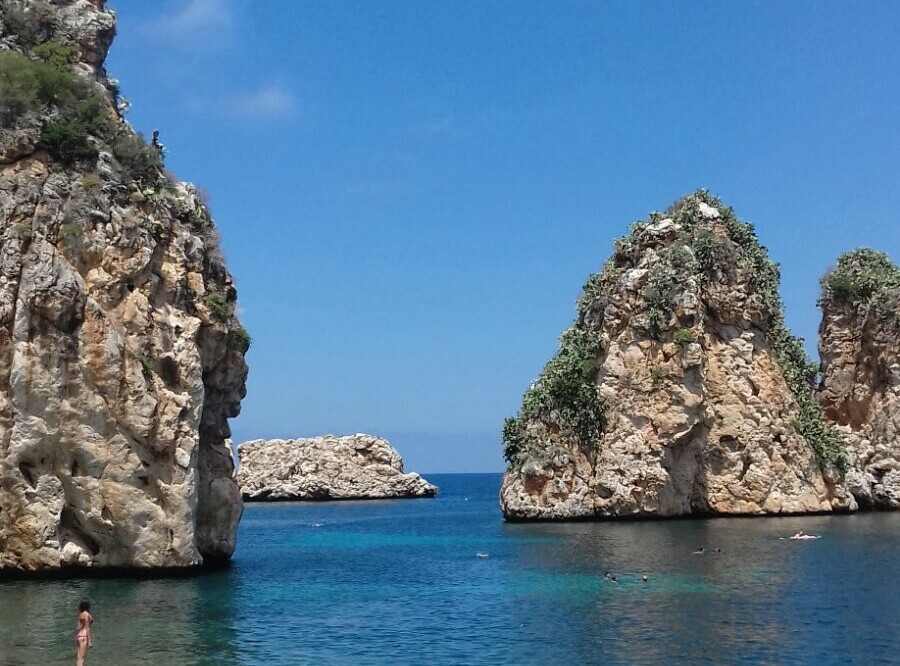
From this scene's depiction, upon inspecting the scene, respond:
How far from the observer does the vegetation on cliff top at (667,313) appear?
65875 millimetres

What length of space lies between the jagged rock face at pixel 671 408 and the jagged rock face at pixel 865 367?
7.10 metres

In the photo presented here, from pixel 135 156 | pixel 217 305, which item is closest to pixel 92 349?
pixel 217 305

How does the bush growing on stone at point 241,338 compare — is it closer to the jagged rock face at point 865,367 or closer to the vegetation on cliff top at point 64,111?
the vegetation on cliff top at point 64,111

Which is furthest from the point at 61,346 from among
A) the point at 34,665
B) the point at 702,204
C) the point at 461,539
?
the point at 702,204

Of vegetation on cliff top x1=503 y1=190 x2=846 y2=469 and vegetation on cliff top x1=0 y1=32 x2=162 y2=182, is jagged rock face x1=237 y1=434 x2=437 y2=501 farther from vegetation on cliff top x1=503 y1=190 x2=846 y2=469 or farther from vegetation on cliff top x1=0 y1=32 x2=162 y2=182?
vegetation on cliff top x1=0 y1=32 x2=162 y2=182

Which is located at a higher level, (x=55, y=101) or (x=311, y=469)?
(x=55, y=101)

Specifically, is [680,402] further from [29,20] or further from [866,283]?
[29,20]

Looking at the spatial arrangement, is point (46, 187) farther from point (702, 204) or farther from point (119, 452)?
point (702, 204)

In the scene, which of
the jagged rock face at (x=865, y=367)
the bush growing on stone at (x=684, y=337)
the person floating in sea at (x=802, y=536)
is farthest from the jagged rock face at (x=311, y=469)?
the person floating in sea at (x=802, y=536)

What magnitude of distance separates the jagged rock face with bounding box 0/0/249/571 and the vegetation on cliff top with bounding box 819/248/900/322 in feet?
196

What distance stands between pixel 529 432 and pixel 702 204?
2133cm

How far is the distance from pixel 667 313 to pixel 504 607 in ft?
124

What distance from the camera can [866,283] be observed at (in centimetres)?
8050

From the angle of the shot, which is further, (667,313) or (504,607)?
(667,313)
